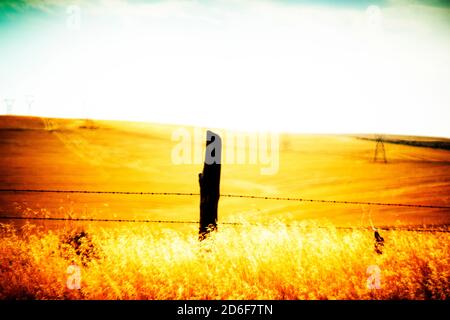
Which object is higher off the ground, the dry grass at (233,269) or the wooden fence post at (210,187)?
the wooden fence post at (210,187)

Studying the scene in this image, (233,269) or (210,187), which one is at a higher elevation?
(210,187)

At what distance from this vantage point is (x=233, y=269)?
367 centimetres

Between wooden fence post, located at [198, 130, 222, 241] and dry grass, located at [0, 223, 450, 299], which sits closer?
A: dry grass, located at [0, 223, 450, 299]

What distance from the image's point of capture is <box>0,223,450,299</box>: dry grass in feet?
10.7

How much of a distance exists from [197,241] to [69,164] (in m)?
27.5

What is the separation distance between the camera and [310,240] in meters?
4.30

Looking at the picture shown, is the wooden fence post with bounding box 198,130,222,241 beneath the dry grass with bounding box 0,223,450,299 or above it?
above

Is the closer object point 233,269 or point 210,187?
point 233,269

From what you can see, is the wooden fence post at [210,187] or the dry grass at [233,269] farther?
the wooden fence post at [210,187]

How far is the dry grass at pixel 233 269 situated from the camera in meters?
3.25

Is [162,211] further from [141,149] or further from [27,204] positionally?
[141,149]
